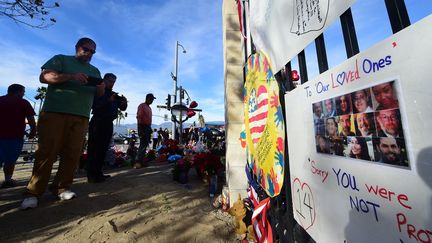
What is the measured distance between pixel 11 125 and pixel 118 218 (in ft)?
9.30

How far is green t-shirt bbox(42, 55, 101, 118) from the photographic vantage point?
2744mm

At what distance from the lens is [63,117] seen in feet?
9.14

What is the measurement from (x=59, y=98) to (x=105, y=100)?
49.9 inches

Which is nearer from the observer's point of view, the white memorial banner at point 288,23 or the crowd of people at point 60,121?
the white memorial banner at point 288,23

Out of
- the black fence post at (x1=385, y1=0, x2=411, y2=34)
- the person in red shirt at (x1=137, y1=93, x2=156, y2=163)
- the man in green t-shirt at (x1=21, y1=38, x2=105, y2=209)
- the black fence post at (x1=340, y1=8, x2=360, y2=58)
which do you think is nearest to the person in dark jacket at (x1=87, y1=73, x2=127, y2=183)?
the man in green t-shirt at (x1=21, y1=38, x2=105, y2=209)

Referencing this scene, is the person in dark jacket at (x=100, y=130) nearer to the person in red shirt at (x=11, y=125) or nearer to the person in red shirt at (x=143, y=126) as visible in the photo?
the person in red shirt at (x=11, y=125)

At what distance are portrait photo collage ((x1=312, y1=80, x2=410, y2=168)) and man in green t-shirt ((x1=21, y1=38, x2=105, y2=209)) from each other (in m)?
2.76

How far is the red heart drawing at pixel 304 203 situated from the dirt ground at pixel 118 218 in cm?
111

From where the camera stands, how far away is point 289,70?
141cm

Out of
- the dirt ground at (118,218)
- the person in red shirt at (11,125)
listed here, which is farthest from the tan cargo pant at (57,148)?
the person in red shirt at (11,125)

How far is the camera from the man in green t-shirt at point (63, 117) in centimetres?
265

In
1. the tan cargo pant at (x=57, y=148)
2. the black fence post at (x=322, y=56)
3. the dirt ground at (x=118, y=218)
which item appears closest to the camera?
the black fence post at (x=322, y=56)

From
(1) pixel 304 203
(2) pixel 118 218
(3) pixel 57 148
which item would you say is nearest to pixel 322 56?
(1) pixel 304 203

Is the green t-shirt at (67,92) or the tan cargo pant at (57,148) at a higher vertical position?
the green t-shirt at (67,92)
